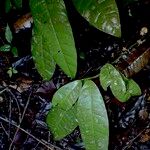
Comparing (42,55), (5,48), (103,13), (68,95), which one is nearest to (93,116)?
(68,95)

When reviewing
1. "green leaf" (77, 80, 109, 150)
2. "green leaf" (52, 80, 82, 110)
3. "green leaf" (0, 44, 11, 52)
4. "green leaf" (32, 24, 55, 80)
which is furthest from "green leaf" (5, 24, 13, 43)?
"green leaf" (77, 80, 109, 150)

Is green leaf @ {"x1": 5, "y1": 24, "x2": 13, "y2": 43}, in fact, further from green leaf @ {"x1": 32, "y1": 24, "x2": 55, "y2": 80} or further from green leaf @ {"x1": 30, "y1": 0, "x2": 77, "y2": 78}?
green leaf @ {"x1": 30, "y1": 0, "x2": 77, "y2": 78}

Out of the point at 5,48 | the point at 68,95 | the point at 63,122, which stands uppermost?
the point at 5,48

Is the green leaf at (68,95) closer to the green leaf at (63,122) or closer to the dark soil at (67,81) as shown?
the green leaf at (63,122)

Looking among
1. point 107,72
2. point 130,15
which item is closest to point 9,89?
point 107,72

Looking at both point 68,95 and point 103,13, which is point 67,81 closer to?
point 68,95

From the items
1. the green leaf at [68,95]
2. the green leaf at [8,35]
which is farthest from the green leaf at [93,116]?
the green leaf at [8,35]
